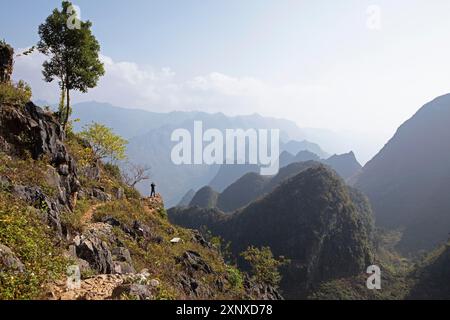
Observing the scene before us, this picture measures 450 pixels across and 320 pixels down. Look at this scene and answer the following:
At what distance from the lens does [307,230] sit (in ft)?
429

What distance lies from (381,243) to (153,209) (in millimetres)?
171819

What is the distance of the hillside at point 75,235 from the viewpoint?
1277 cm

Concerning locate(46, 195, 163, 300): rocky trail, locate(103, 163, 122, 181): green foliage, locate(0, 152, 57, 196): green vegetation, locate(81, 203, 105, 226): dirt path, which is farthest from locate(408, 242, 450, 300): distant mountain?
locate(46, 195, 163, 300): rocky trail

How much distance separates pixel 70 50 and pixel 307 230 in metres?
115

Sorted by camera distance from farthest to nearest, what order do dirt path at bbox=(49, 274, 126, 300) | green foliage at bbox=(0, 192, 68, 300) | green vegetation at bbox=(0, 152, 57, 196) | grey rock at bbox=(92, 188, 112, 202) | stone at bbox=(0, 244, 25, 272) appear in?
grey rock at bbox=(92, 188, 112, 202)
green vegetation at bbox=(0, 152, 57, 196)
dirt path at bbox=(49, 274, 126, 300)
stone at bbox=(0, 244, 25, 272)
green foliage at bbox=(0, 192, 68, 300)

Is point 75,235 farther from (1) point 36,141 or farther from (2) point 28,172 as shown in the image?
(1) point 36,141

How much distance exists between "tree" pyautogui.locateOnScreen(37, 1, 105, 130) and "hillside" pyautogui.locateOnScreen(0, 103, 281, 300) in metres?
5.87

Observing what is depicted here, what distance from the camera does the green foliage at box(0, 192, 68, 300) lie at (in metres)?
11.0

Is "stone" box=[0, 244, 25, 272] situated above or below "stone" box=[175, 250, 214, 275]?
above

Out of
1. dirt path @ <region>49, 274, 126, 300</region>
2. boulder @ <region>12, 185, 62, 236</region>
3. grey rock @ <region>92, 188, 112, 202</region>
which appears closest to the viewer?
dirt path @ <region>49, 274, 126, 300</region>

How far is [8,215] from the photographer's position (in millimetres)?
14516

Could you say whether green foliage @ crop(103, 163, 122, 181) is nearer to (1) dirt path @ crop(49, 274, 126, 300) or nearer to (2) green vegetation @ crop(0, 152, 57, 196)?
(2) green vegetation @ crop(0, 152, 57, 196)

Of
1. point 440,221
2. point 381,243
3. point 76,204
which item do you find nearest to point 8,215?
point 76,204
